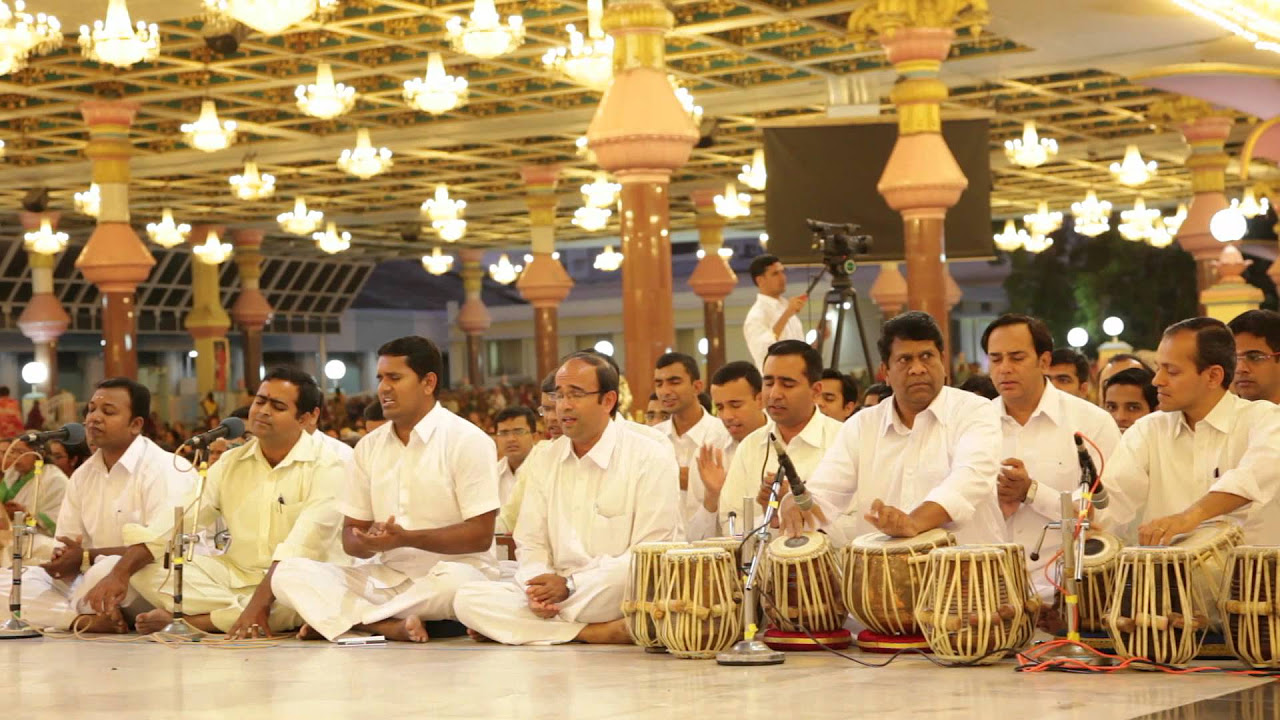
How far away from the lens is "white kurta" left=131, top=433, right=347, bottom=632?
7.01m

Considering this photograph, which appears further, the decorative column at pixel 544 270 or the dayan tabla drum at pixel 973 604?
the decorative column at pixel 544 270

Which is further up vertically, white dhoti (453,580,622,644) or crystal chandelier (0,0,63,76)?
crystal chandelier (0,0,63,76)

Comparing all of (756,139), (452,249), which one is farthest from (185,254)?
Answer: (756,139)

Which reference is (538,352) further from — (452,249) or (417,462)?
(417,462)

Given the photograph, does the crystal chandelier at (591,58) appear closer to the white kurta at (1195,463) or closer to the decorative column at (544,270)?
the white kurta at (1195,463)

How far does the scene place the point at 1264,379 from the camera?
19.3 feet

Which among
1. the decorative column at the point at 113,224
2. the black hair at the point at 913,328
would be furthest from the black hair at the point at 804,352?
the decorative column at the point at 113,224

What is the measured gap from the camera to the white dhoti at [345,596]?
6543mm

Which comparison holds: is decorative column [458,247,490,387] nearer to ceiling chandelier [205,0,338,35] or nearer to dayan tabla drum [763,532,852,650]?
ceiling chandelier [205,0,338,35]

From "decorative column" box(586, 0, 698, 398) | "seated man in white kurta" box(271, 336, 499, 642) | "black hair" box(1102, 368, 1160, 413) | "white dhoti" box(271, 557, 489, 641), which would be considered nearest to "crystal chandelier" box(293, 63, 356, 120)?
"decorative column" box(586, 0, 698, 398)

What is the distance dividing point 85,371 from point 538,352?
41.0ft

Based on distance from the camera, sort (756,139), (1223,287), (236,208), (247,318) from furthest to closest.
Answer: (247,318), (236,208), (756,139), (1223,287)

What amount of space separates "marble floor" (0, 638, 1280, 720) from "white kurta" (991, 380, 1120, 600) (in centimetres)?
108

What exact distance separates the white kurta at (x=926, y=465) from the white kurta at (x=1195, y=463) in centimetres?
43
